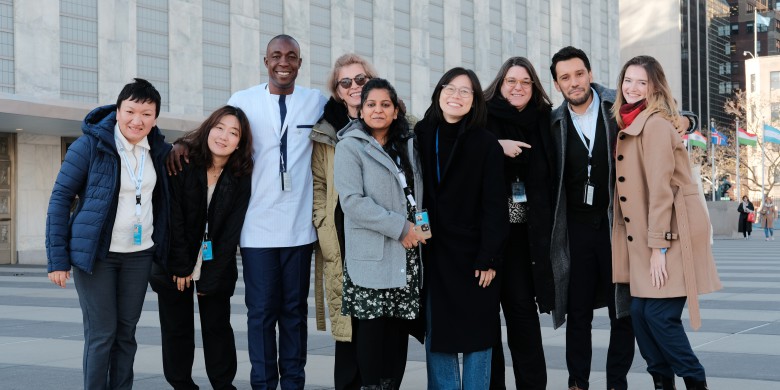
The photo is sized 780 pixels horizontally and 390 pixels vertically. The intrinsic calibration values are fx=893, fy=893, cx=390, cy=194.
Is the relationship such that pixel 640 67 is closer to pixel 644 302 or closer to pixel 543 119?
pixel 543 119

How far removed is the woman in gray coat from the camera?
17.1 ft

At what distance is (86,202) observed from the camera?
5.24m

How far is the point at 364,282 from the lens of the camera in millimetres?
5238

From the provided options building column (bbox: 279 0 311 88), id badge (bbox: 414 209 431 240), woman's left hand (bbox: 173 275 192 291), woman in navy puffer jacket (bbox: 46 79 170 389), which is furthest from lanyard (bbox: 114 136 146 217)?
building column (bbox: 279 0 311 88)

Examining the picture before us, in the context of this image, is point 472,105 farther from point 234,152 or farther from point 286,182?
point 234,152

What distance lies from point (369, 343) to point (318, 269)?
3.51ft

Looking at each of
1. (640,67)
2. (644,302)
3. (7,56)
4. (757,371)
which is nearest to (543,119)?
(640,67)

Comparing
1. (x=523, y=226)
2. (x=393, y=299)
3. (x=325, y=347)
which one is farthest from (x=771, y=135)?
(x=393, y=299)

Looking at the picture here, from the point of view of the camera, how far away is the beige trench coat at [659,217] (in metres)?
5.22

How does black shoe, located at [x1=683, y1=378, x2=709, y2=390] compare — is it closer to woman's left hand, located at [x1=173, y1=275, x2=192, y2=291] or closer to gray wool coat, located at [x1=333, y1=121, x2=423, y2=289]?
gray wool coat, located at [x1=333, y1=121, x2=423, y2=289]

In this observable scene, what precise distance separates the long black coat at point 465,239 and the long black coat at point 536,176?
0.21 m

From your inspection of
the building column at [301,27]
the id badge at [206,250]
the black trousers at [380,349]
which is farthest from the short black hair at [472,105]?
the building column at [301,27]

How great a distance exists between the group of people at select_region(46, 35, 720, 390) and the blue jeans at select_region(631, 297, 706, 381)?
10mm

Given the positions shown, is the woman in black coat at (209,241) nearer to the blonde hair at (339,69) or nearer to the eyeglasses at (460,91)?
the blonde hair at (339,69)
